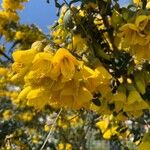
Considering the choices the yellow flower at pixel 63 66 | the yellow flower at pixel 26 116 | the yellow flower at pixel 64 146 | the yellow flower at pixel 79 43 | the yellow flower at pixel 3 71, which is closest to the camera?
the yellow flower at pixel 63 66

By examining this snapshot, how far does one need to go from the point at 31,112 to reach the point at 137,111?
5.23 meters

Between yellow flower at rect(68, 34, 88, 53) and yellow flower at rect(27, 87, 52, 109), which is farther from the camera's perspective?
yellow flower at rect(68, 34, 88, 53)

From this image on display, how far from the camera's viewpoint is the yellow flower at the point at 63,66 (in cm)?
130

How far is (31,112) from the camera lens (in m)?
6.70

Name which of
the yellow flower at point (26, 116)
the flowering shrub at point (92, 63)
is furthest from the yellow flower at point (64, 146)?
the flowering shrub at point (92, 63)

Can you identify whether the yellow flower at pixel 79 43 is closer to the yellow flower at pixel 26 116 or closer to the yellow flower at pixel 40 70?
the yellow flower at pixel 40 70

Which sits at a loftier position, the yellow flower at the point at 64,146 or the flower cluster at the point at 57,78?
the yellow flower at the point at 64,146

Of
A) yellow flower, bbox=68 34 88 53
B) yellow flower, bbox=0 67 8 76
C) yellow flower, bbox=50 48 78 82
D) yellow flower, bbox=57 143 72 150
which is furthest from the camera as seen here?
yellow flower, bbox=0 67 8 76

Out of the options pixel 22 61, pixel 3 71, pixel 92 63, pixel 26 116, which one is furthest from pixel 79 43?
pixel 26 116

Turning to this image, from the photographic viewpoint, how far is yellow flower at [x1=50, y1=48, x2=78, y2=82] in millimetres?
1296

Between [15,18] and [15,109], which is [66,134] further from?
[15,18]

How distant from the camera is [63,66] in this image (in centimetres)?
130

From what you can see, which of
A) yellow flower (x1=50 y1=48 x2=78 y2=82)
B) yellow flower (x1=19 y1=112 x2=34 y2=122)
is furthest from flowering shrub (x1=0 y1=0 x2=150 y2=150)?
yellow flower (x1=19 y1=112 x2=34 y2=122)

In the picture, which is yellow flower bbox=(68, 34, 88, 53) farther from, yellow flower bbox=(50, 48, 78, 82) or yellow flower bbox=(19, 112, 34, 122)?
yellow flower bbox=(19, 112, 34, 122)
